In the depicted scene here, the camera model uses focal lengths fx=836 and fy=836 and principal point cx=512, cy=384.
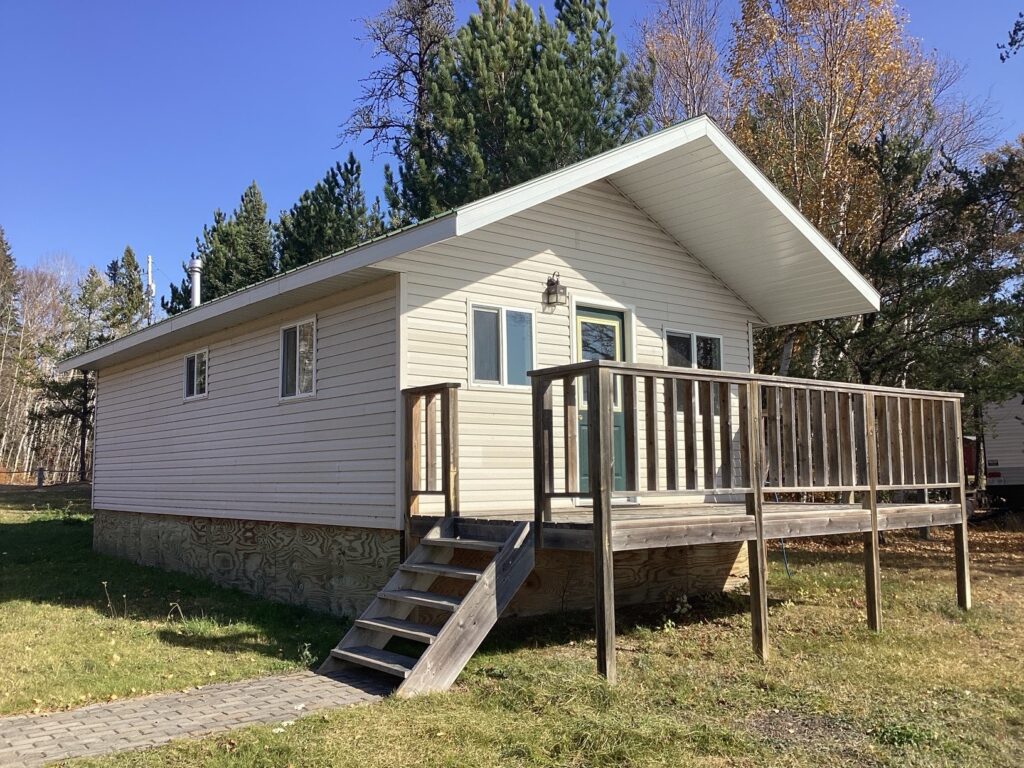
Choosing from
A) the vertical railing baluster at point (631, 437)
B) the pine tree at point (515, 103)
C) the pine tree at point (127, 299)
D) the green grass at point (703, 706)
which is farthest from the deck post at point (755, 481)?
the pine tree at point (127, 299)

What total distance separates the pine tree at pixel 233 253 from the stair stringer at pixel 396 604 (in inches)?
603

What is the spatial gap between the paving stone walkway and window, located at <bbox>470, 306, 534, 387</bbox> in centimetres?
332

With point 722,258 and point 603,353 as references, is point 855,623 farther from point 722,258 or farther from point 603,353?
point 722,258

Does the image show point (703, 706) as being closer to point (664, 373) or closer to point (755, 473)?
point (755, 473)

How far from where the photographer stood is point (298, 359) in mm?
9195

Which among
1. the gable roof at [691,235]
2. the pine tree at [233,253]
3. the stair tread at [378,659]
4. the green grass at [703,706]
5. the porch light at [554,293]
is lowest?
the green grass at [703,706]

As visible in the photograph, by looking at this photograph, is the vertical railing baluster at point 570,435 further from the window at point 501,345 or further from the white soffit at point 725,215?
the window at point 501,345

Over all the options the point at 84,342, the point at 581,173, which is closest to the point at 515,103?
the point at 581,173

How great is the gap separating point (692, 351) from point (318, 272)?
4.74 m

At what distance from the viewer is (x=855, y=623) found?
8008mm

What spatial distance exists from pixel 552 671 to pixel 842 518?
3.35 meters

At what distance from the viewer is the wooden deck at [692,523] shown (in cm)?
609

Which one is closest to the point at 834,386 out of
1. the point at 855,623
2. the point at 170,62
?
the point at 855,623

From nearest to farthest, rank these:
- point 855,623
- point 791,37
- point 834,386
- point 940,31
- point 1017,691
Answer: point 1017,691 < point 834,386 < point 855,623 < point 791,37 < point 940,31
